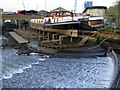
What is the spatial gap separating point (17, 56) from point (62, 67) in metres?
7.02

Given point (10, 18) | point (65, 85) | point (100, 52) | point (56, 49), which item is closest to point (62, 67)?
point (65, 85)

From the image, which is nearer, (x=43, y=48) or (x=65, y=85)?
(x=65, y=85)

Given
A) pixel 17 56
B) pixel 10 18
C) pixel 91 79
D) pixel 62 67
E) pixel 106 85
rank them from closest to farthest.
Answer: pixel 106 85 < pixel 91 79 < pixel 62 67 < pixel 17 56 < pixel 10 18

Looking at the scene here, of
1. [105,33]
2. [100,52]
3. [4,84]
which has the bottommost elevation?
[4,84]

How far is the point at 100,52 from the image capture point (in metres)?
18.0

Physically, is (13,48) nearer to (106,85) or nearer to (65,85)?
(65,85)

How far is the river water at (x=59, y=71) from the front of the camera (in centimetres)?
1105

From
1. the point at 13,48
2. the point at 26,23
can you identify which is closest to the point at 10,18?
the point at 26,23

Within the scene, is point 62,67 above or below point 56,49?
below

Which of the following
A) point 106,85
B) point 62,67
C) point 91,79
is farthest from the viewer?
point 62,67

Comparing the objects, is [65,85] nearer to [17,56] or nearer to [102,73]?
[102,73]

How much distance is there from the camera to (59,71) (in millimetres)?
13242

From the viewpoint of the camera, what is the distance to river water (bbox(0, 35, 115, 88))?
11.1 m

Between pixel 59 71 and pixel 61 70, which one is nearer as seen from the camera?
pixel 59 71
